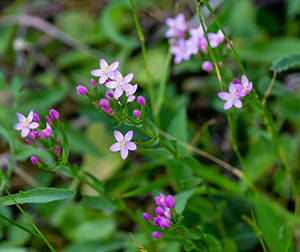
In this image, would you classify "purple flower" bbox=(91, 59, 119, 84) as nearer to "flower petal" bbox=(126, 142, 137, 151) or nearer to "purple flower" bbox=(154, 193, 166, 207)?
"flower petal" bbox=(126, 142, 137, 151)

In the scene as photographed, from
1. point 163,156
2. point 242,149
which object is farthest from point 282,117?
point 163,156

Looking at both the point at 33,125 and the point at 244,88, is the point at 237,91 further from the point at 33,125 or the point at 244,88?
the point at 33,125

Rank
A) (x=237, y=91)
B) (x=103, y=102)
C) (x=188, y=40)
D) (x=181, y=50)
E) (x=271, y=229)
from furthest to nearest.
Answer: (x=181, y=50), (x=188, y=40), (x=271, y=229), (x=237, y=91), (x=103, y=102)

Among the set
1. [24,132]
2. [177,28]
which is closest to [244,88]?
[177,28]

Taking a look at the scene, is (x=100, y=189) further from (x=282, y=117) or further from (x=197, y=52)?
(x=282, y=117)

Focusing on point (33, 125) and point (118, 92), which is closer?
point (118, 92)

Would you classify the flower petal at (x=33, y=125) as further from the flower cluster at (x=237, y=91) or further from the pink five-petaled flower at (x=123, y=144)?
the flower cluster at (x=237, y=91)

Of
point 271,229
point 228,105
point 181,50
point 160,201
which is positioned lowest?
point 271,229
